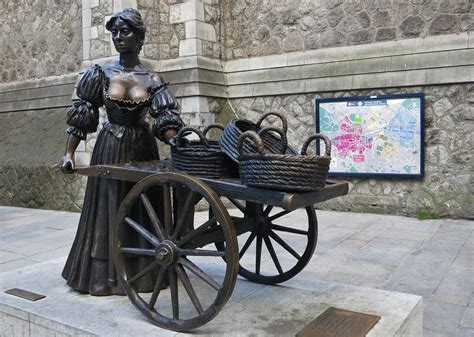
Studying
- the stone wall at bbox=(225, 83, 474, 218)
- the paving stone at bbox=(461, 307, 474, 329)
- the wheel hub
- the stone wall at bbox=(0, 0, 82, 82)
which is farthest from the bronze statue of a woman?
the stone wall at bbox=(0, 0, 82, 82)

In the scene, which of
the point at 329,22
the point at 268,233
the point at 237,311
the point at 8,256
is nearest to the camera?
the point at 237,311

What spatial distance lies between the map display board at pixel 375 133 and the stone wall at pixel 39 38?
508 cm

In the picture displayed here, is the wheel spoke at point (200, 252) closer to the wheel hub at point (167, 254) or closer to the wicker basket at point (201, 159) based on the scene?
the wheel hub at point (167, 254)

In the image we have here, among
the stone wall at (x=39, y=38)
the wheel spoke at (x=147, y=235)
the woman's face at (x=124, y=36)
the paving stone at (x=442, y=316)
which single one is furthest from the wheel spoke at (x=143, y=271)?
the stone wall at (x=39, y=38)

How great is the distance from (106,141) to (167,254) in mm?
1004

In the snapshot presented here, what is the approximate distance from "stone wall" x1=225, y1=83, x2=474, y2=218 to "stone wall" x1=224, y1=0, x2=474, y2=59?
0.88m

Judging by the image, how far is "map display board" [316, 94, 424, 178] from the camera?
722 cm

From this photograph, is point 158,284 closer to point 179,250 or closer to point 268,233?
point 179,250

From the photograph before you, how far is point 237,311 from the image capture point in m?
2.87

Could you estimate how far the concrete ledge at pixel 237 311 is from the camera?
103 inches

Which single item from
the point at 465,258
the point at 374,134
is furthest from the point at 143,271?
the point at 374,134

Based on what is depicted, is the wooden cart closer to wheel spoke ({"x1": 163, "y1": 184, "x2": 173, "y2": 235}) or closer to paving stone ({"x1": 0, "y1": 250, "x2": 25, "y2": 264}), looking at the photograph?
wheel spoke ({"x1": 163, "y1": 184, "x2": 173, "y2": 235})

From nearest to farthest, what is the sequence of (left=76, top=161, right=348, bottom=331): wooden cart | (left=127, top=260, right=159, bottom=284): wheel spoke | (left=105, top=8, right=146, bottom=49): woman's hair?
(left=76, top=161, right=348, bottom=331): wooden cart, (left=127, top=260, right=159, bottom=284): wheel spoke, (left=105, top=8, right=146, bottom=49): woman's hair

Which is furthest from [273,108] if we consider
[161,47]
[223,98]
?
[161,47]
